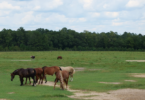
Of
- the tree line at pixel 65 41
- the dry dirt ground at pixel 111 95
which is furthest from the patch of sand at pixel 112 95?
the tree line at pixel 65 41

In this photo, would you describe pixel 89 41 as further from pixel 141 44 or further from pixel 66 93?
pixel 66 93

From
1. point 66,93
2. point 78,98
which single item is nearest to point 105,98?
point 78,98

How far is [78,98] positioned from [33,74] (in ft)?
15.8

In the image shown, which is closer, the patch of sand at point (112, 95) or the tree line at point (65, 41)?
the patch of sand at point (112, 95)

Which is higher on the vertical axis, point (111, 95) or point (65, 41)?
point (65, 41)

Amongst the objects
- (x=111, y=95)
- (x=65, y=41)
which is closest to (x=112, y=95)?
(x=111, y=95)

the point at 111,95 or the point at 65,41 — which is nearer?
the point at 111,95

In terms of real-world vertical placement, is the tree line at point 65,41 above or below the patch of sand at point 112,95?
above

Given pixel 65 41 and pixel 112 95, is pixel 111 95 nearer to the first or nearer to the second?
pixel 112 95

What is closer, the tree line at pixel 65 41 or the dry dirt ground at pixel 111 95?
the dry dirt ground at pixel 111 95

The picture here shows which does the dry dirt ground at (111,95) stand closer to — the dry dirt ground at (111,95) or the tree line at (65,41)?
the dry dirt ground at (111,95)

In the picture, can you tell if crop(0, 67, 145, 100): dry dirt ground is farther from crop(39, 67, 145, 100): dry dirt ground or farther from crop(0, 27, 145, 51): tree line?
crop(0, 27, 145, 51): tree line

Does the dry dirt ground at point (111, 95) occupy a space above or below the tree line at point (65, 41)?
below

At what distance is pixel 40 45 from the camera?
107 meters
